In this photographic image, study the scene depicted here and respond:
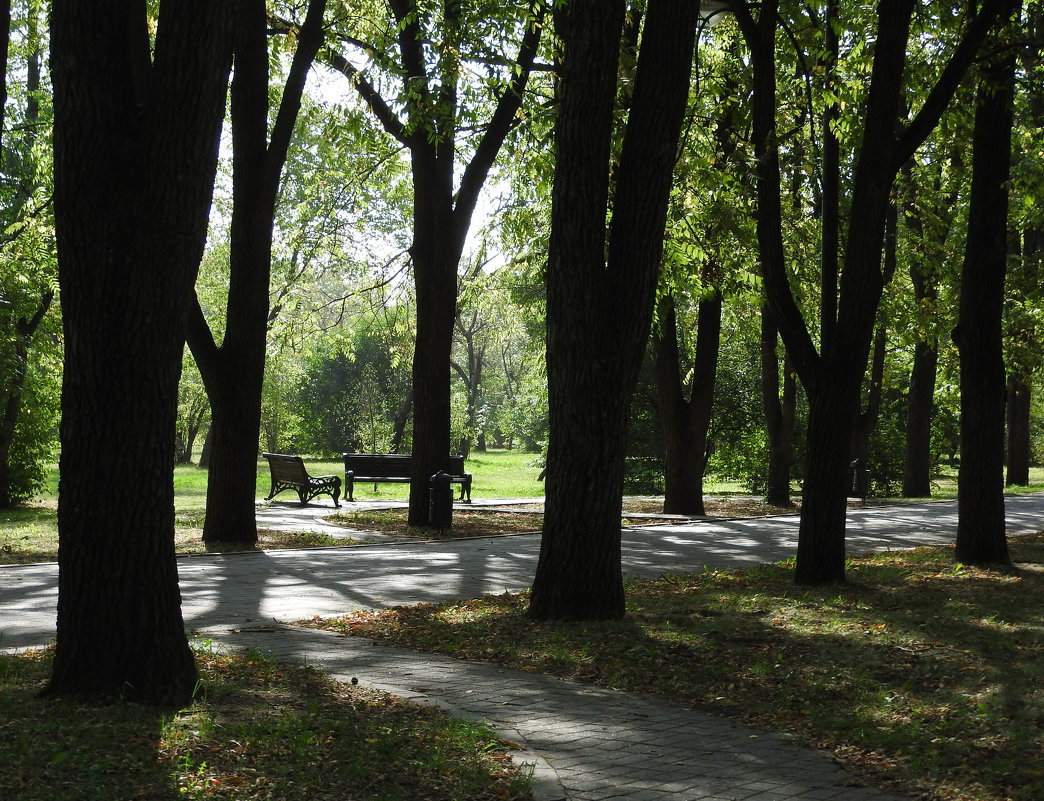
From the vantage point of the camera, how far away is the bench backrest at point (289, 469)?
2281cm

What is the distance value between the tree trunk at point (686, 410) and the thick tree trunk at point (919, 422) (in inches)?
316

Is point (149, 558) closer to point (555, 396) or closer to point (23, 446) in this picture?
point (555, 396)

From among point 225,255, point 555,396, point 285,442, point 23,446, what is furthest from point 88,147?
point 285,442

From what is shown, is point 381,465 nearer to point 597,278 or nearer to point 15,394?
point 15,394

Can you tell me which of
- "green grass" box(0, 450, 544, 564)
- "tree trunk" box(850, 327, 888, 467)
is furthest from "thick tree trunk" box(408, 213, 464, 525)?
"tree trunk" box(850, 327, 888, 467)

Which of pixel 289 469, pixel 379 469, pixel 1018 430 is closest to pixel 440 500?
pixel 289 469

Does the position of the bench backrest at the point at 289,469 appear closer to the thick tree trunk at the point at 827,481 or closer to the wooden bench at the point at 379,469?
the wooden bench at the point at 379,469

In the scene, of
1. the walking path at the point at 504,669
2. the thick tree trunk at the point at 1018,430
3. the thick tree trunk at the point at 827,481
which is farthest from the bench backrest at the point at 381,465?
the thick tree trunk at the point at 1018,430

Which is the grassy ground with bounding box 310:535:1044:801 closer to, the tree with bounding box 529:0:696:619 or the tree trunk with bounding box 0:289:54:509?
the tree with bounding box 529:0:696:619

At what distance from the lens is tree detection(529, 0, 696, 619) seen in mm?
8555

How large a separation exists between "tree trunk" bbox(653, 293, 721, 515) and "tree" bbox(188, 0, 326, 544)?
30.4ft

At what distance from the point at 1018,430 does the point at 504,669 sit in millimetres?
30749

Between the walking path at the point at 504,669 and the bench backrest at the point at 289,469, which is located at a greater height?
the bench backrest at the point at 289,469

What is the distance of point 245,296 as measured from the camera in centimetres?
1452
